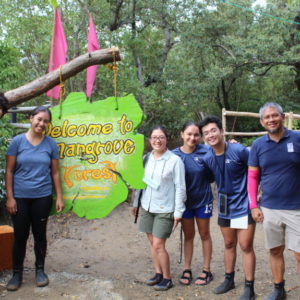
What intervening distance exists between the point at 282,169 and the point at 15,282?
2342 mm

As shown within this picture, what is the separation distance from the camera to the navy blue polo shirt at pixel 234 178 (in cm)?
273

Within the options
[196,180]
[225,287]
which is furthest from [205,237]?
[196,180]

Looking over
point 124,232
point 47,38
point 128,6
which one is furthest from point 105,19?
point 124,232

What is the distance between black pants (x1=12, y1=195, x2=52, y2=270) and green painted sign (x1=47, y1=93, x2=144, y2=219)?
19cm

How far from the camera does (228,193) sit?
2785 millimetres

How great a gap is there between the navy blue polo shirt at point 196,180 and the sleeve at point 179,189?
0.17 m

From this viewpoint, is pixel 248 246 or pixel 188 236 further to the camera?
pixel 188 236

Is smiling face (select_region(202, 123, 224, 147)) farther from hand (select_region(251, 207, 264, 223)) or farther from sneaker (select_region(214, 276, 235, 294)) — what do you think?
sneaker (select_region(214, 276, 235, 294))

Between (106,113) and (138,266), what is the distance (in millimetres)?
2042

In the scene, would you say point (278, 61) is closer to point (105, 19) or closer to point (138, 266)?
point (105, 19)

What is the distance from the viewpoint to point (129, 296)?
2945 mm

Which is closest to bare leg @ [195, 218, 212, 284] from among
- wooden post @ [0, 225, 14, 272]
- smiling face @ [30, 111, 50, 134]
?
smiling face @ [30, 111, 50, 134]

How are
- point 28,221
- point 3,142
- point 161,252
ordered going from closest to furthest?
point 28,221 < point 161,252 < point 3,142

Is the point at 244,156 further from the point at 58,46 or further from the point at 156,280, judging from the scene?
the point at 58,46
